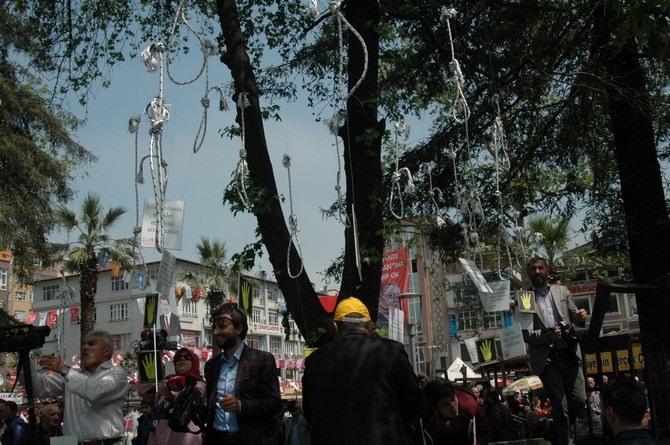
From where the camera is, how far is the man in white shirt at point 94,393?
18.1 ft

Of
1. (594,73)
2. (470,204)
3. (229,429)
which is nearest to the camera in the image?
(229,429)

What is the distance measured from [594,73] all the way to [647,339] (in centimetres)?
437

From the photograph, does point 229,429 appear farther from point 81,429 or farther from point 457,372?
point 457,372

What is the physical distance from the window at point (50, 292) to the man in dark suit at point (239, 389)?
72.6 m

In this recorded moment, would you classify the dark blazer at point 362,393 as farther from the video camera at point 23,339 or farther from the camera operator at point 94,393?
the video camera at point 23,339

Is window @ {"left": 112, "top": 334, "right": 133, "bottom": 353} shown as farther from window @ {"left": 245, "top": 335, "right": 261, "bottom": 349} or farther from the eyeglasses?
the eyeglasses

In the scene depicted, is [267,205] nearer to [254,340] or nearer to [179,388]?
[179,388]

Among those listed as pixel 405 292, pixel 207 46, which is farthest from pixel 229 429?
pixel 405 292

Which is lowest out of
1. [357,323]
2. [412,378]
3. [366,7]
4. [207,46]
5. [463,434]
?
[463,434]

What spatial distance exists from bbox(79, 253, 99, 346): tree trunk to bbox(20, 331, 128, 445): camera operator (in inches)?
896

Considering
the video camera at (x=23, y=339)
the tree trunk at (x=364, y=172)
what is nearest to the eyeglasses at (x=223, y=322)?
the video camera at (x=23, y=339)

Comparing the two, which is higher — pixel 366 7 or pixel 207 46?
pixel 366 7

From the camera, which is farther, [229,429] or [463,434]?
[463,434]

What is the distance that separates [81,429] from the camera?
5617mm
